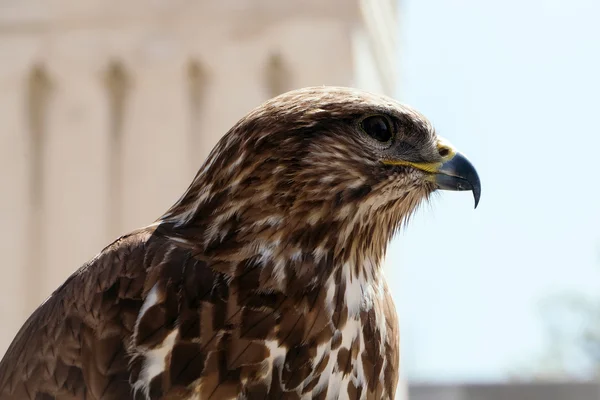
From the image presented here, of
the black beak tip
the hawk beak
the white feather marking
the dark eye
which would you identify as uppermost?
the dark eye

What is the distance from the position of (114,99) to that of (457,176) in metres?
5.00

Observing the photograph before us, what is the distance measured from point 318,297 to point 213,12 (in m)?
5.08

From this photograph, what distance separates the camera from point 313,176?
7.89 ft

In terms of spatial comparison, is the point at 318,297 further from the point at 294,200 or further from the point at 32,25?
the point at 32,25

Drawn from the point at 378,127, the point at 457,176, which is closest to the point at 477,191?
the point at 457,176

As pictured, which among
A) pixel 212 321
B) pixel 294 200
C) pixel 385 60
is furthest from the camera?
pixel 385 60

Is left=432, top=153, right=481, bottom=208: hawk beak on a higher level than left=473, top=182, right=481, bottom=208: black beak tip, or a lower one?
higher

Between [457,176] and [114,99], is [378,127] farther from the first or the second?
[114,99]

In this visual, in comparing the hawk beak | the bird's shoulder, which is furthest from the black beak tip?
the bird's shoulder

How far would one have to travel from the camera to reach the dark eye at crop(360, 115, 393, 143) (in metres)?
2.47

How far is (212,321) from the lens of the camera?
7.36ft

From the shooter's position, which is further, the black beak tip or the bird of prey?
the black beak tip

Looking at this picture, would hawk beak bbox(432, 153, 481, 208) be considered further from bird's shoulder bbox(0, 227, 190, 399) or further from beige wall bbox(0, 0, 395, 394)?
beige wall bbox(0, 0, 395, 394)

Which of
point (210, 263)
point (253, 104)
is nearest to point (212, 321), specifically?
point (210, 263)
